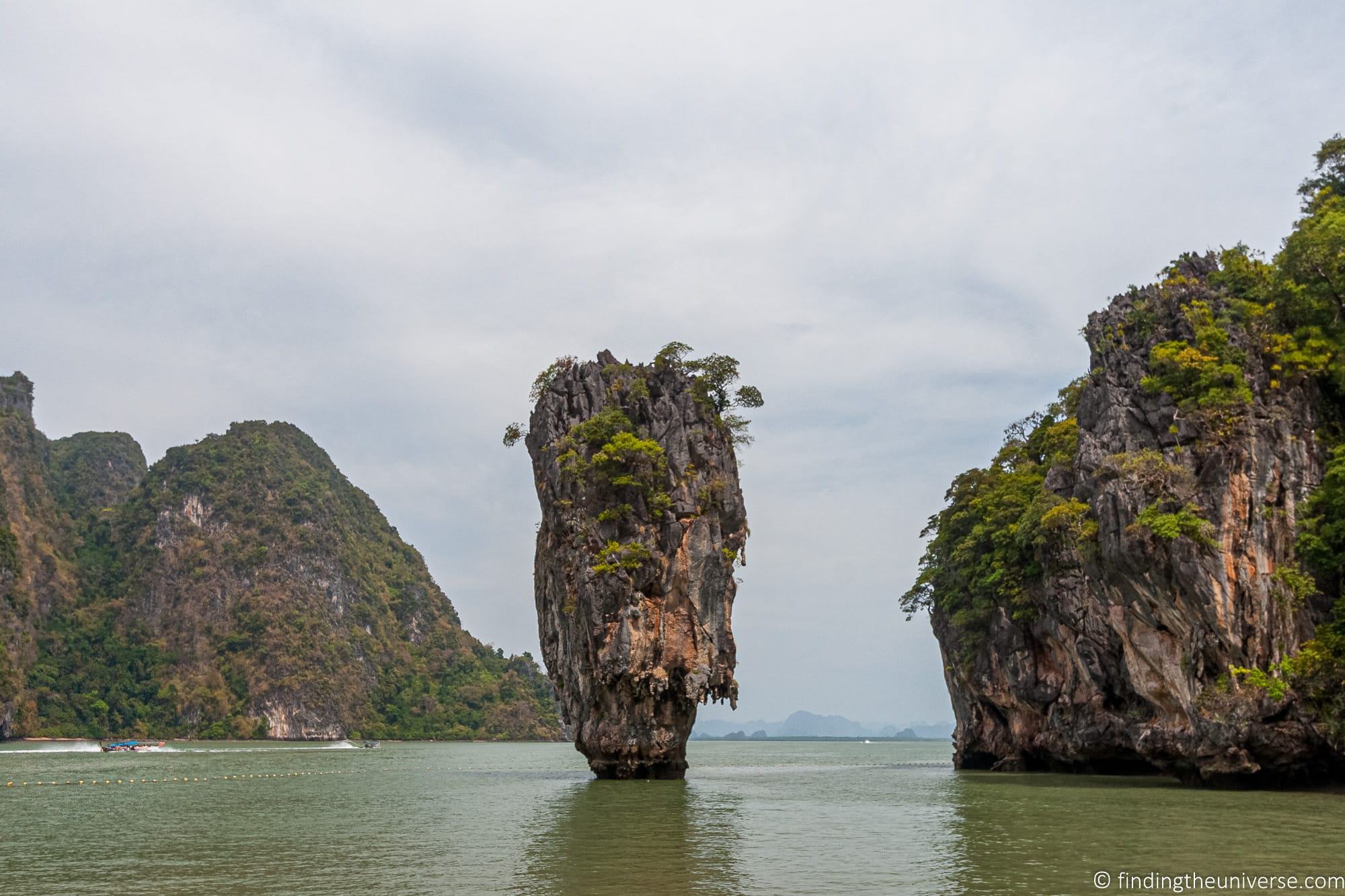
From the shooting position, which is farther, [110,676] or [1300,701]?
[110,676]

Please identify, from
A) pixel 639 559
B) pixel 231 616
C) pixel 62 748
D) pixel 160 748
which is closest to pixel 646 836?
pixel 639 559

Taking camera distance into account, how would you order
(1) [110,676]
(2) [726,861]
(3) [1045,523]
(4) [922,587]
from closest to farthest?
(2) [726,861] → (3) [1045,523] → (4) [922,587] → (1) [110,676]

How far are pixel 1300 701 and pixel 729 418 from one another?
2135cm

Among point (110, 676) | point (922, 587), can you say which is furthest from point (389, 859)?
point (110, 676)

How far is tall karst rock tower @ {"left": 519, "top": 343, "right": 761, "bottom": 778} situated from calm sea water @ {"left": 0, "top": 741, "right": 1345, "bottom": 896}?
8.68ft

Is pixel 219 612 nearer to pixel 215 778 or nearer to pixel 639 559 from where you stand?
pixel 215 778

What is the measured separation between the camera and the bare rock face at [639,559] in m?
36.2

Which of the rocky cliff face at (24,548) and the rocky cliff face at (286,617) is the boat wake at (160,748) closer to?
the rocky cliff face at (24,548)

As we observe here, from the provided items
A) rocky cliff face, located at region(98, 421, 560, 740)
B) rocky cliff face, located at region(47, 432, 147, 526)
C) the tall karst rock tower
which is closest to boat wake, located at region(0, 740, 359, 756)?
rocky cliff face, located at region(98, 421, 560, 740)

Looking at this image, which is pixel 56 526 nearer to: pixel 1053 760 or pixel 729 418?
pixel 729 418

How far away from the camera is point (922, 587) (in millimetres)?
51094

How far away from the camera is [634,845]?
20.0m

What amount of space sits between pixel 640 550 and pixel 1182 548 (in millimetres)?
16822

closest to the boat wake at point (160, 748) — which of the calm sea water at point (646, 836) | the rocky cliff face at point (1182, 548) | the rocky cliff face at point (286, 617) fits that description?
the rocky cliff face at point (286, 617)
